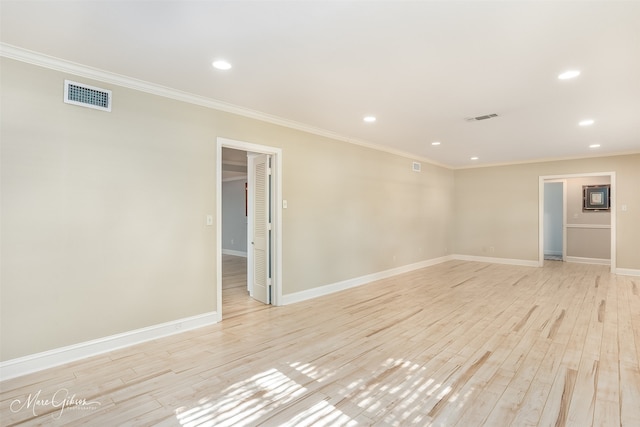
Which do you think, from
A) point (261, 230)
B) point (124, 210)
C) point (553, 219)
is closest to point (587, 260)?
point (553, 219)

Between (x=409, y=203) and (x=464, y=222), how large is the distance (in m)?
2.75

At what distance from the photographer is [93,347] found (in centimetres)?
286

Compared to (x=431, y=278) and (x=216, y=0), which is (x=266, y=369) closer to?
(x=216, y=0)

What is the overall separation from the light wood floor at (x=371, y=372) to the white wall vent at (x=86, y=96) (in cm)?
236

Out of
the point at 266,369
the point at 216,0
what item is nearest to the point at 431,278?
the point at 266,369

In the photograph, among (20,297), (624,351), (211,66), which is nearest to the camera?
(20,297)

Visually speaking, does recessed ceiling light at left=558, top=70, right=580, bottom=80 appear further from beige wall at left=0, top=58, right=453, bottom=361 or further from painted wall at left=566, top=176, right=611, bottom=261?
painted wall at left=566, top=176, right=611, bottom=261

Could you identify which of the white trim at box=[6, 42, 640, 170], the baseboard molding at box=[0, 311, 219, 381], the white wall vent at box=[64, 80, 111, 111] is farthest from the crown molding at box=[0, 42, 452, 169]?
the baseboard molding at box=[0, 311, 219, 381]

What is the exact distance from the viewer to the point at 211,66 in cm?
279

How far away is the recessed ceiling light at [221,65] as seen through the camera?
269 centimetres

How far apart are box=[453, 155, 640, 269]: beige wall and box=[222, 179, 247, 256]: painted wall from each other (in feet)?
20.9

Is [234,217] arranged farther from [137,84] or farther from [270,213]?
[137,84]

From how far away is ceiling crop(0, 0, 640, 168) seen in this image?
6.61ft

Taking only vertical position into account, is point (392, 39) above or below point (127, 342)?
above
